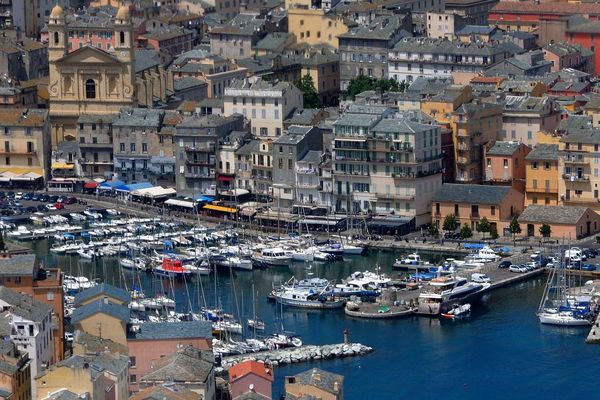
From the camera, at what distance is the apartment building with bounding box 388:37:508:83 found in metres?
91.8

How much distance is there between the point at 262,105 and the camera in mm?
86625

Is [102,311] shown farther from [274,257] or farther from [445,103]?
[445,103]

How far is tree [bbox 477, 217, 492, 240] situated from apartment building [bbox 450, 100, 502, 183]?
11.7 feet

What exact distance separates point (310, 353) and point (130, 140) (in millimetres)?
23235

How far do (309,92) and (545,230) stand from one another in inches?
726

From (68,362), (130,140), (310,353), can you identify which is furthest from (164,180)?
(68,362)

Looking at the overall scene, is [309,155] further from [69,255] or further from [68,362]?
[68,362]

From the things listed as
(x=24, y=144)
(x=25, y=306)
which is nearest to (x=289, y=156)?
(x=24, y=144)

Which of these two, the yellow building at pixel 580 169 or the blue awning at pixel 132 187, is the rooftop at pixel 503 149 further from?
the blue awning at pixel 132 187

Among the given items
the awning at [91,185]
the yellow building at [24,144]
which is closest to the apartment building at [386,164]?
the awning at [91,185]

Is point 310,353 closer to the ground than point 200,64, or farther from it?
closer to the ground

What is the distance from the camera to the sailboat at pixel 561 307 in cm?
6712

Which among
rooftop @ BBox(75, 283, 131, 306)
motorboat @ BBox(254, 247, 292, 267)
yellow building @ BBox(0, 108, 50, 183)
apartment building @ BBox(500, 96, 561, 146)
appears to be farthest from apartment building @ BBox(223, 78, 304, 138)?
rooftop @ BBox(75, 283, 131, 306)

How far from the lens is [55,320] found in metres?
59.8
